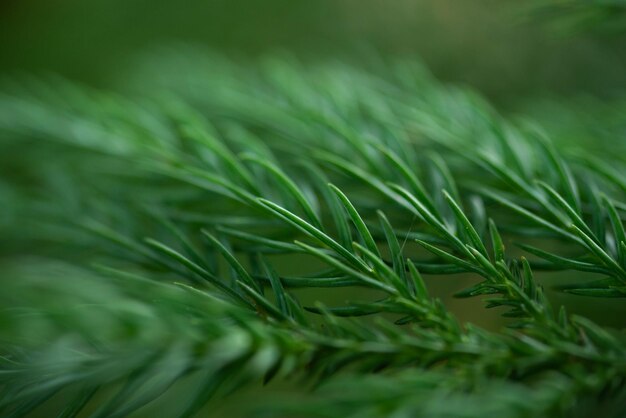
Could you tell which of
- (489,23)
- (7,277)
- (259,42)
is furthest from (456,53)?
(7,277)

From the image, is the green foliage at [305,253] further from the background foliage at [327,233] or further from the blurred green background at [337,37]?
the blurred green background at [337,37]

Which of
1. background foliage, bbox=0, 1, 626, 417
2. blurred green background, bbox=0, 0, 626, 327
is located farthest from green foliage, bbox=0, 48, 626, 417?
blurred green background, bbox=0, 0, 626, 327

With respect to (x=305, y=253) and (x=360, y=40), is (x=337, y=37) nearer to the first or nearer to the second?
(x=360, y=40)

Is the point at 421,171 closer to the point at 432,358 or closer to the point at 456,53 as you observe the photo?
the point at 432,358

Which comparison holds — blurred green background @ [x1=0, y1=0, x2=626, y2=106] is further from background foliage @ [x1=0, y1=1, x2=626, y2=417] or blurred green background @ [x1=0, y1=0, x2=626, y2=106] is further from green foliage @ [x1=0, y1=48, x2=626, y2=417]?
green foliage @ [x1=0, y1=48, x2=626, y2=417]

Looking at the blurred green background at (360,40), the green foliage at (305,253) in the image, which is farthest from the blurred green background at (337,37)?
the green foliage at (305,253)
